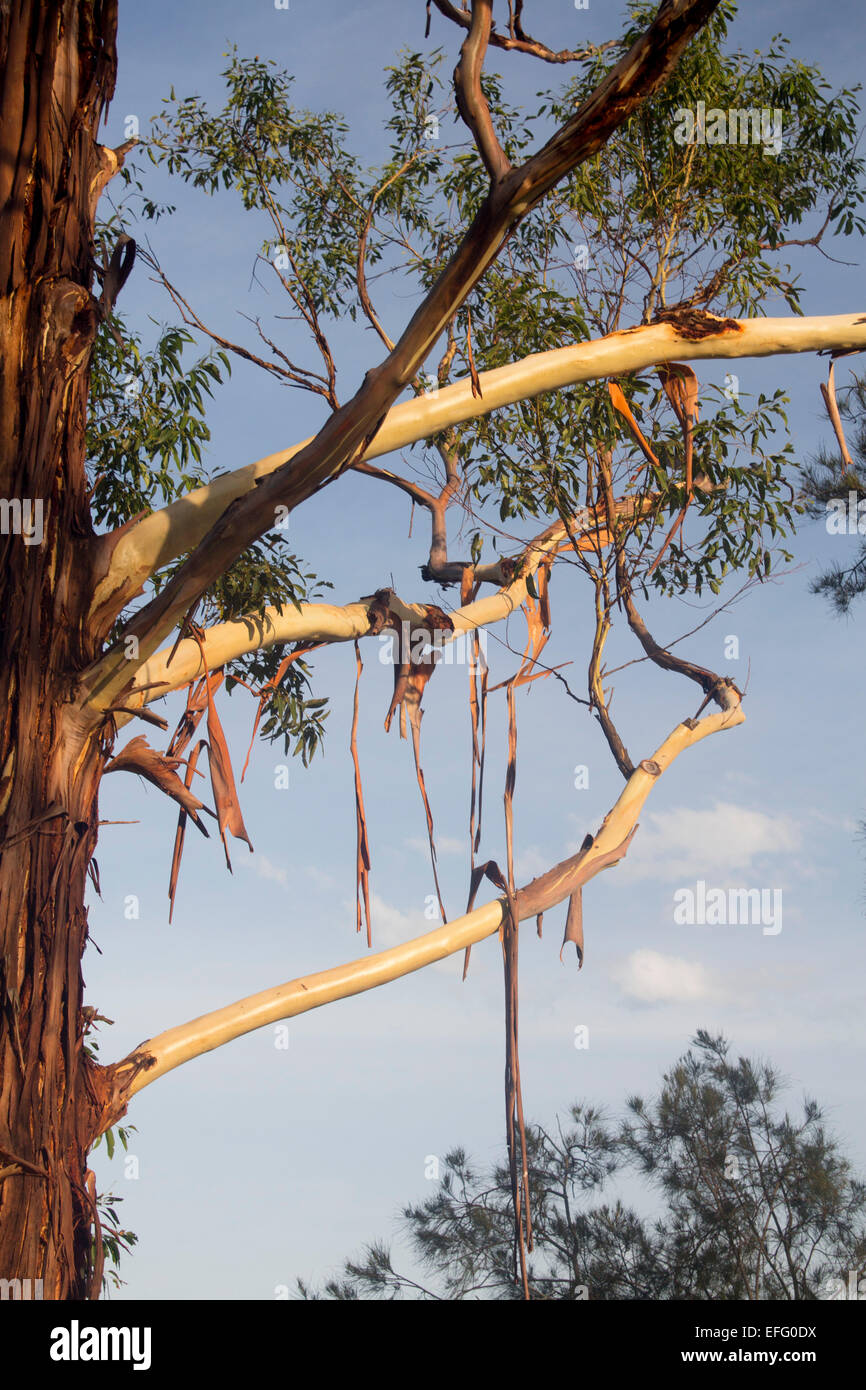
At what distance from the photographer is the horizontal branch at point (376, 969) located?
3512 mm

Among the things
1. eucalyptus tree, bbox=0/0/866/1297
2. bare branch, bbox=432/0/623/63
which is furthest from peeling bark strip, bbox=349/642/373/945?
bare branch, bbox=432/0/623/63

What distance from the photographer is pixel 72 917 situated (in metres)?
3.04

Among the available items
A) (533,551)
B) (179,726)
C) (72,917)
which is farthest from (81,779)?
(533,551)

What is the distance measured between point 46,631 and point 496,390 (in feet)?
4.57

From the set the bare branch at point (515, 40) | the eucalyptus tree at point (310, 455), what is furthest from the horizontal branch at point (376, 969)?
the bare branch at point (515, 40)

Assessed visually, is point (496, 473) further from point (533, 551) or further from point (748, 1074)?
point (748, 1074)

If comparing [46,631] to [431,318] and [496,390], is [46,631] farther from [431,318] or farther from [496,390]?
[496,390]

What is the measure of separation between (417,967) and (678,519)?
6.70ft

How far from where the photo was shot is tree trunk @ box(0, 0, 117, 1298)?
112 inches

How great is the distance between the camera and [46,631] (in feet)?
10.2

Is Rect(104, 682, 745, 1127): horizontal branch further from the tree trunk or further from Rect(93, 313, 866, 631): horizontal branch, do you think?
Rect(93, 313, 866, 631): horizontal branch

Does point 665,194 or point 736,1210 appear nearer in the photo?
point 665,194

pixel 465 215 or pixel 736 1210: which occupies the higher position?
pixel 465 215

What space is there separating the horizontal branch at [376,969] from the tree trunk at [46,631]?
0.26 meters
